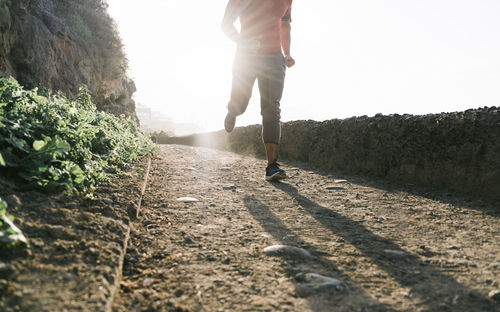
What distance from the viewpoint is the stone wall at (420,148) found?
249cm

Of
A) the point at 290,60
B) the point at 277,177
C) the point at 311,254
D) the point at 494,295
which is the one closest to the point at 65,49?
the point at 290,60

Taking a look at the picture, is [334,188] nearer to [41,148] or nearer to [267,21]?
[267,21]

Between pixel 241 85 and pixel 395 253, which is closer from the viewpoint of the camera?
pixel 395 253

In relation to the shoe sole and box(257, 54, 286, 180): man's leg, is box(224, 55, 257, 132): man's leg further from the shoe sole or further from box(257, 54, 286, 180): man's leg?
the shoe sole

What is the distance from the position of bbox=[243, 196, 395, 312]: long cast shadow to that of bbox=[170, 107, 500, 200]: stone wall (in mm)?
1643

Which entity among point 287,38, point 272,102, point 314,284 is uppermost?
point 287,38

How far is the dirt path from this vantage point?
1.11 m

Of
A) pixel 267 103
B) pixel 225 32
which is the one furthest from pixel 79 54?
pixel 267 103

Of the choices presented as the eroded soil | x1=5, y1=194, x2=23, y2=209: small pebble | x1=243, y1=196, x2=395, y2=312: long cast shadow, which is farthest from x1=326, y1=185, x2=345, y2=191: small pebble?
x1=5, y1=194, x2=23, y2=209: small pebble

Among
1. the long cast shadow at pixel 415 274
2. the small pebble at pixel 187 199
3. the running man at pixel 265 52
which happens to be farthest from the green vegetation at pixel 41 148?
the running man at pixel 265 52

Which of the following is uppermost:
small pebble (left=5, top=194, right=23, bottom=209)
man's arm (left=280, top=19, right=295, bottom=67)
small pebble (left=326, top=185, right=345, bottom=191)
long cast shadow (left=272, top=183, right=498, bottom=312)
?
man's arm (left=280, top=19, right=295, bottom=67)

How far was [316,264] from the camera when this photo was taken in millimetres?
1402

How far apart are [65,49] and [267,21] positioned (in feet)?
14.3

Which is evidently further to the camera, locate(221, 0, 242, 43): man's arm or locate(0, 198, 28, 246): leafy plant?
locate(221, 0, 242, 43): man's arm
